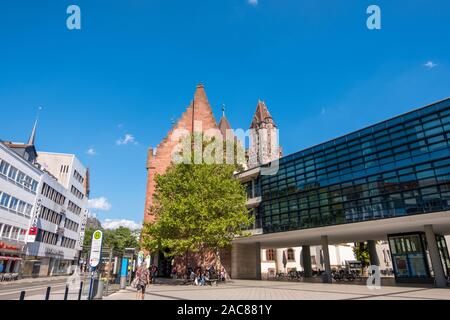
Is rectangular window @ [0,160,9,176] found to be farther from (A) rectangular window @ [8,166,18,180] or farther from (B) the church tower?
(B) the church tower

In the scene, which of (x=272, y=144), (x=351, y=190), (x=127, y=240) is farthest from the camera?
(x=127, y=240)

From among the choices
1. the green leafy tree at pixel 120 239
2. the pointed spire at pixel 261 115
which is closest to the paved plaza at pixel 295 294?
the pointed spire at pixel 261 115

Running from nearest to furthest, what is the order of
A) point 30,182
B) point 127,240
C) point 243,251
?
1. point 243,251
2. point 30,182
3. point 127,240

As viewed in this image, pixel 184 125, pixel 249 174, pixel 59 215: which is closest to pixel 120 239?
pixel 59 215

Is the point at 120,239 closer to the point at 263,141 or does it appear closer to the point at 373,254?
the point at 263,141

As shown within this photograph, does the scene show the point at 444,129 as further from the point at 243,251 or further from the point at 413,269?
the point at 243,251

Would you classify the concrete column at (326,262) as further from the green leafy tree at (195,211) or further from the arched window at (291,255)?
the arched window at (291,255)

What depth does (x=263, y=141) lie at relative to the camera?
66.0 metres

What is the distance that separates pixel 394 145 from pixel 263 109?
4995 cm

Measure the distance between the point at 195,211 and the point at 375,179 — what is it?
14502 millimetres

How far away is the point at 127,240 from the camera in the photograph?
83500mm

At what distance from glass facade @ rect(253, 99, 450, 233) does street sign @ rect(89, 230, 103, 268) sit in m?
19.1
